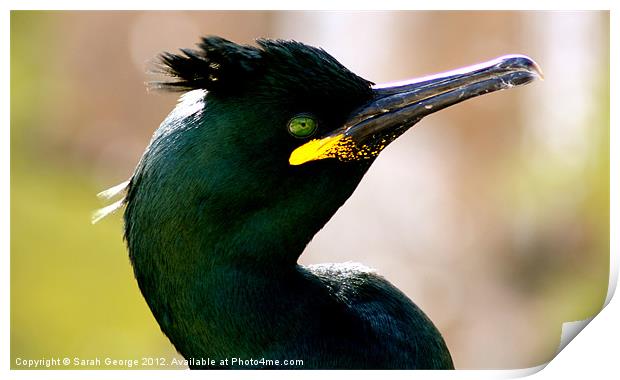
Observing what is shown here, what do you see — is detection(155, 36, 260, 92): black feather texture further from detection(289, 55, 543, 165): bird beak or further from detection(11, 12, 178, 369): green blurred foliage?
detection(11, 12, 178, 369): green blurred foliage

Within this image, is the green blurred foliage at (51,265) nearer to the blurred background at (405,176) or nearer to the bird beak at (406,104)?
the blurred background at (405,176)

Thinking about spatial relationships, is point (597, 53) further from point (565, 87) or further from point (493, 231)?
point (493, 231)

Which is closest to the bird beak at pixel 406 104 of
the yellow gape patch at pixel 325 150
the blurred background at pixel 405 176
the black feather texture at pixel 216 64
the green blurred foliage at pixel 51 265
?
the yellow gape patch at pixel 325 150

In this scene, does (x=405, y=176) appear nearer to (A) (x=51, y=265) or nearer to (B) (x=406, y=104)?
(A) (x=51, y=265)

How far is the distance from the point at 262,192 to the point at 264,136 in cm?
14

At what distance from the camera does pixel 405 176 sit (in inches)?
166

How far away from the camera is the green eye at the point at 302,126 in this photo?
88.4 inches

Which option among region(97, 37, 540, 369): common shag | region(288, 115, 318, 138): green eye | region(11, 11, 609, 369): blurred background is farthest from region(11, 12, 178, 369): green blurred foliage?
region(288, 115, 318, 138): green eye

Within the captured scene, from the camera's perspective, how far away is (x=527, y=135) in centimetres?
370

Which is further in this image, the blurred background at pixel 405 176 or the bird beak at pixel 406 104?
the blurred background at pixel 405 176

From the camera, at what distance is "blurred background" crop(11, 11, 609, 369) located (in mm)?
2881

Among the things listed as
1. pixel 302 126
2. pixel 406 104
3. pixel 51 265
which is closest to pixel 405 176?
pixel 51 265
